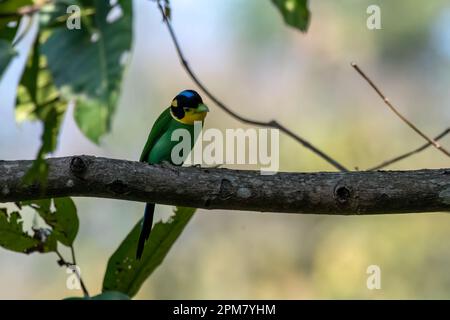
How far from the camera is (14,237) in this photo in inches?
99.6

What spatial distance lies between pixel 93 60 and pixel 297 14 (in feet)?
1.36

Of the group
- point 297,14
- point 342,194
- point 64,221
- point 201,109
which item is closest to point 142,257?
point 64,221

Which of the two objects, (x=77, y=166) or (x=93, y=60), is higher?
(x=77, y=166)

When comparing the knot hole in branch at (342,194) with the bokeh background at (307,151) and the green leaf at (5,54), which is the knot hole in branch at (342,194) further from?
the bokeh background at (307,151)

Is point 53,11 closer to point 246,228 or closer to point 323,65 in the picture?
point 246,228

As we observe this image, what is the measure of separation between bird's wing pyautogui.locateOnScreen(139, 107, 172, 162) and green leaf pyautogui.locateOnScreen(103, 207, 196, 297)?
5.52 feet

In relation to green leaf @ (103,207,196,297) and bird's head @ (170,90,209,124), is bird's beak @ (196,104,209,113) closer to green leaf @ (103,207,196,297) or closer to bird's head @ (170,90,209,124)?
bird's head @ (170,90,209,124)

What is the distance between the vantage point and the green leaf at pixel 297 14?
135 centimetres

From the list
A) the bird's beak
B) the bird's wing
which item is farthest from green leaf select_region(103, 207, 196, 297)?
the bird's beak

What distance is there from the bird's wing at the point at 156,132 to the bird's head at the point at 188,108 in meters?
0.05

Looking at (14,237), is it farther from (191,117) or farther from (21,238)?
(191,117)

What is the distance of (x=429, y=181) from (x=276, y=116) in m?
7.13

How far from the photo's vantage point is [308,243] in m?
9.05
